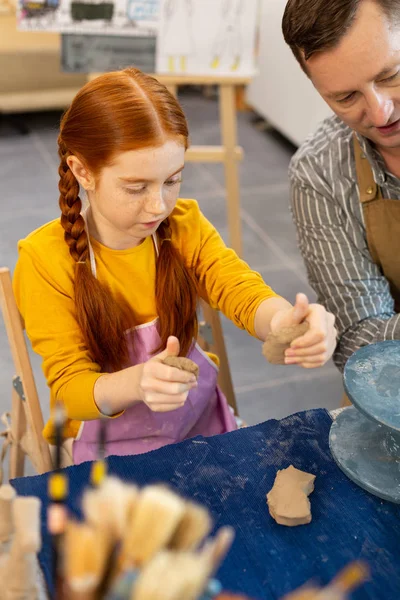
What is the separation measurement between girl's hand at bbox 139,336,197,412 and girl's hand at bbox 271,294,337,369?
0.55ft

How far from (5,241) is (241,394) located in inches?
59.2

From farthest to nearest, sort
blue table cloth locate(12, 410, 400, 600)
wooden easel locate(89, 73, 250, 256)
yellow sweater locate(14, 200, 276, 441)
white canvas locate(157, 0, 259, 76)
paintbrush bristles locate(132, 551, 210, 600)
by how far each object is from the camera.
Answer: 1. wooden easel locate(89, 73, 250, 256)
2. white canvas locate(157, 0, 259, 76)
3. yellow sweater locate(14, 200, 276, 441)
4. blue table cloth locate(12, 410, 400, 600)
5. paintbrush bristles locate(132, 551, 210, 600)

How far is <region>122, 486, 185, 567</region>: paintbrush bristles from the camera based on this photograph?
2.07ft

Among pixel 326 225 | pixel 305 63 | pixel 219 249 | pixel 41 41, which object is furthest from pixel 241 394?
pixel 41 41

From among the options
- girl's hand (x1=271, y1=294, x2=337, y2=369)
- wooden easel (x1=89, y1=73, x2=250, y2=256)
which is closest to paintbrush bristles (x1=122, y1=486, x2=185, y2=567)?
girl's hand (x1=271, y1=294, x2=337, y2=369)

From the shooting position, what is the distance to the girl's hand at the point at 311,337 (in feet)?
3.74

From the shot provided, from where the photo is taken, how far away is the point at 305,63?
1534mm

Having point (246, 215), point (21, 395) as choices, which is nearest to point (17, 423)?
point (21, 395)

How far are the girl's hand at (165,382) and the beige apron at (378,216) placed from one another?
2.57 ft

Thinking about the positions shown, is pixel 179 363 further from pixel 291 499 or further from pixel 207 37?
pixel 207 37

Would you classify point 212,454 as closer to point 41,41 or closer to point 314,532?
point 314,532

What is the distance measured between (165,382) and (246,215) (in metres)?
2.84

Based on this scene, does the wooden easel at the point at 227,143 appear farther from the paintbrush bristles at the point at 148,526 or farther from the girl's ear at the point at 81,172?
the paintbrush bristles at the point at 148,526

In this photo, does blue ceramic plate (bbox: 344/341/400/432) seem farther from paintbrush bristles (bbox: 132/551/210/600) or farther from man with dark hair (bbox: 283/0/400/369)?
paintbrush bristles (bbox: 132/551/210/600)
